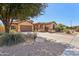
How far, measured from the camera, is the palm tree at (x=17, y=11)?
412 cm

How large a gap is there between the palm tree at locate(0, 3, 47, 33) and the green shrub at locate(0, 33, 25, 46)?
0.36ft

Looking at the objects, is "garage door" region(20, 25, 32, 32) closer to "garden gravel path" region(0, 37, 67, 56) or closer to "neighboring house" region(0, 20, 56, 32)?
"neighboring house" region(0, 20, 56, 32)

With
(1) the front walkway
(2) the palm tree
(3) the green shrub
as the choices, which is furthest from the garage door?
(1) the front walkway

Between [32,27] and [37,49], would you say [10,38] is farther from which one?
[37,49]

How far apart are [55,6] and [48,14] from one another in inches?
8.2

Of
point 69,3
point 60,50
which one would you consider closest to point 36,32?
point 60,50

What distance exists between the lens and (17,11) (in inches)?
168

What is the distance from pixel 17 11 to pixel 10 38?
1.87 ft

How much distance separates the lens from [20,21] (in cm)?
427

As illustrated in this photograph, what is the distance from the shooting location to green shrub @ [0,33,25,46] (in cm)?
422

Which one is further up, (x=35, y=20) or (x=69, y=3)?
(x=69, y=3)

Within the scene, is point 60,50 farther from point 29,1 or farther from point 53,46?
point 29,1

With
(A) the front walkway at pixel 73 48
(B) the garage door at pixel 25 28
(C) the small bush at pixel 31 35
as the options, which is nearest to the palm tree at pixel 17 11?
(B) the garage door at pixel 25 28

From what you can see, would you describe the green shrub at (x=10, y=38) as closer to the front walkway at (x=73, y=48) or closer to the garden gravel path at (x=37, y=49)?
the garden gravel path at (x=37, y=49)
